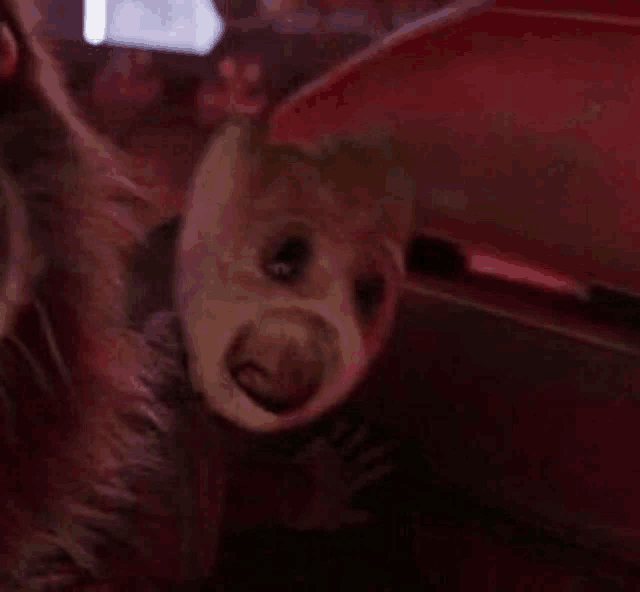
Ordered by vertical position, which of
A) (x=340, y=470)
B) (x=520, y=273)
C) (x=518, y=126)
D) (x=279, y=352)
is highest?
(x=518, y=126)

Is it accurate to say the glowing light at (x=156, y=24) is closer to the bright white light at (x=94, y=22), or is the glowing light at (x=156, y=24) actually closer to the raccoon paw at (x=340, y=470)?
the bright white light at (x=94, y=22)

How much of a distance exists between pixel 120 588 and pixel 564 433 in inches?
21.7

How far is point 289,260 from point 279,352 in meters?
0.11

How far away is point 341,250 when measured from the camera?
898 mm

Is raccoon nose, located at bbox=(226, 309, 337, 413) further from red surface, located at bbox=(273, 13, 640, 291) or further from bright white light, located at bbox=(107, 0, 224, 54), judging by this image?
bright white light, located at bbox=(107, 0, 224, 54)

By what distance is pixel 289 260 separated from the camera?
2.96 feet

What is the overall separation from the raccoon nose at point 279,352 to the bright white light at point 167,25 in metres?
0.33

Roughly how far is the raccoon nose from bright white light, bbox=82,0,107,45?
1.22 ft

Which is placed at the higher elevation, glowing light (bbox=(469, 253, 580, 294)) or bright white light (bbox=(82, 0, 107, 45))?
bright white light (bbox=(82, 0, 107, 45))

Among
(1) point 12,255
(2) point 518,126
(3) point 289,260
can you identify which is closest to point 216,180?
(3) point 289,260

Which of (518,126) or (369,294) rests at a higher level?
(518,126)

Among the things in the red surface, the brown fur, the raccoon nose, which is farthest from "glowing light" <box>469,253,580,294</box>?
the brown fur

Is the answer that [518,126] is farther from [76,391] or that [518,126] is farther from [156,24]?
[76,391]

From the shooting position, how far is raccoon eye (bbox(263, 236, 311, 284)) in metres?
0.90
